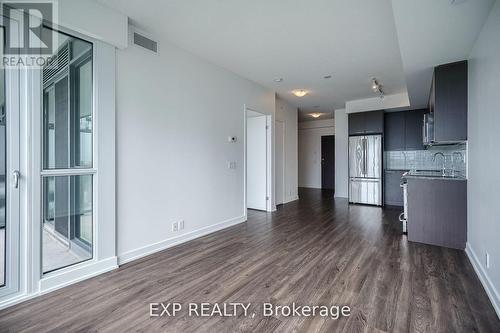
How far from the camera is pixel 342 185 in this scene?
7.91 m

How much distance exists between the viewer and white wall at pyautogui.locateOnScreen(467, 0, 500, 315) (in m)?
2.10

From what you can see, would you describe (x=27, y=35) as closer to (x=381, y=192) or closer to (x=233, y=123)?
(x=233, y=123)

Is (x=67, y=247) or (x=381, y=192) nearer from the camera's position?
(x=67, y=247)

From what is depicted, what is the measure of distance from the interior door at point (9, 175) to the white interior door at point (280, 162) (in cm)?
521

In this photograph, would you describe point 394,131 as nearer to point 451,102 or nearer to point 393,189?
point 393,189

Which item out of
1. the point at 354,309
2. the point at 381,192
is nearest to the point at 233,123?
the point at 354,309

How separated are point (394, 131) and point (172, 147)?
6.07m

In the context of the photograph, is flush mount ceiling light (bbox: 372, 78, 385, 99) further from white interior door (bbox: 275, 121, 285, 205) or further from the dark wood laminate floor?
the dark wood laminate floor

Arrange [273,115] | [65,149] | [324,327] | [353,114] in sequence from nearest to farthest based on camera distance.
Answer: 1. [324,327]
2. [65,149]
3. [273,115]
4. [353,114]

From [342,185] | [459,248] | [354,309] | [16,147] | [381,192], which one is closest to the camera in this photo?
[354,309]

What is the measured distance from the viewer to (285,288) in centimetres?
236

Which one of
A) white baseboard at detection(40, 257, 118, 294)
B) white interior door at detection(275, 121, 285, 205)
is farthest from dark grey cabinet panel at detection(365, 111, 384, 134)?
white baseboard at detection(40, 257, 118, 294)

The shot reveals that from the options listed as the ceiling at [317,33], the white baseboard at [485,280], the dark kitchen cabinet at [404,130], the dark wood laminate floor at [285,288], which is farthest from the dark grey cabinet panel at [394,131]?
the white baseboard at [485,280]

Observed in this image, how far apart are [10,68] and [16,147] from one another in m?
0.68
